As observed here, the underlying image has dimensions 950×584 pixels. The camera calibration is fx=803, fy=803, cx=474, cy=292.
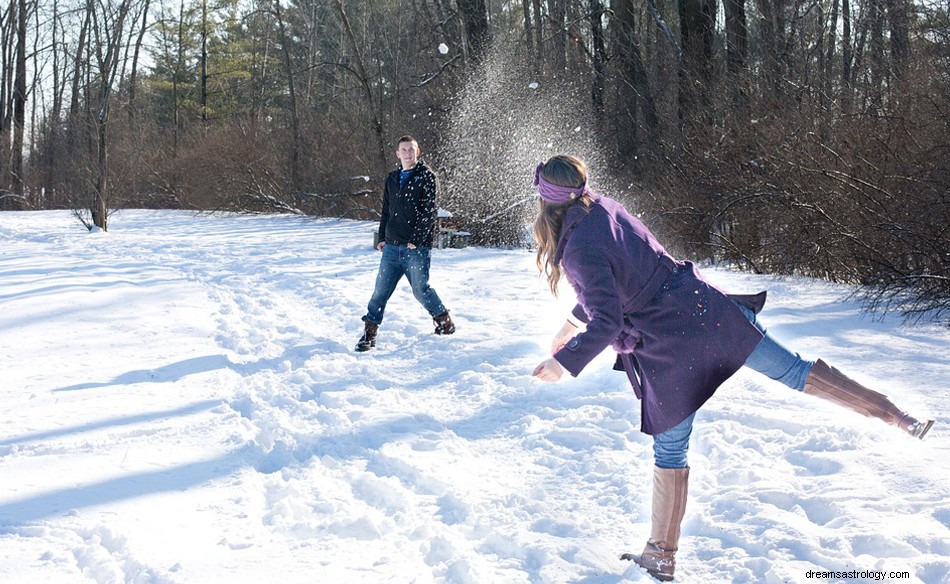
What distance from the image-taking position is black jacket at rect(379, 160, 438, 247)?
713 cm

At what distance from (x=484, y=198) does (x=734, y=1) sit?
5.67 meters

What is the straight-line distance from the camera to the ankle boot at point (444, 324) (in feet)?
24.4

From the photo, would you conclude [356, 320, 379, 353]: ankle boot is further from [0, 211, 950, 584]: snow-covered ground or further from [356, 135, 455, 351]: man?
[0, 211, 950, 584]: snow-covered ground

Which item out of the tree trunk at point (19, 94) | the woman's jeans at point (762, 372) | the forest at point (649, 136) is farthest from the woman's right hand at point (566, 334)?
the tree trunk at point (19, 94)

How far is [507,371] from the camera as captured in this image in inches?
246

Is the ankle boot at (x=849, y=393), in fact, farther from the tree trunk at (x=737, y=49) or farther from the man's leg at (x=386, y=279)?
the tree trunk at (x=737, y=49)

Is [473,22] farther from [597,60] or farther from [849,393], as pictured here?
[849,393]

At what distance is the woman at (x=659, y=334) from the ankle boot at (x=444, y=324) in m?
4.34

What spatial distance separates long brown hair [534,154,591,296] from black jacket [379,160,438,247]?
13.2 ft

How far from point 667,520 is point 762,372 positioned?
0.67m

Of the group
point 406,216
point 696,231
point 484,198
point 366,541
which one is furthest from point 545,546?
point 484,198

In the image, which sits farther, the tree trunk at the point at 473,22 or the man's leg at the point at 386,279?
the tree trunk at the point at 473,22

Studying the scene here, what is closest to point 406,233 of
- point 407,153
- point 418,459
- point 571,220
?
point 407,153

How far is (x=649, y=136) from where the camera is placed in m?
15.5
